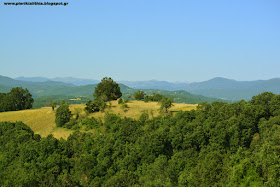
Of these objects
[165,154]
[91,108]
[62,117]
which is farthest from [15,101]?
[165,154]

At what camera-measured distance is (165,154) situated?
60.8m

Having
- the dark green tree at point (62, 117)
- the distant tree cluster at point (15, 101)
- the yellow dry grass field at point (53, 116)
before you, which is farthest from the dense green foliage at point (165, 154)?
the distant tree cluster at point (15, 101)

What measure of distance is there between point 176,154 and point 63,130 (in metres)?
57.2

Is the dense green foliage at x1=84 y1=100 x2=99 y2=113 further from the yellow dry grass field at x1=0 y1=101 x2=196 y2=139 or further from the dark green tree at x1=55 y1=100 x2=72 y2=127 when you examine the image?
the dark green tree at x1=55 y1=100 x2=72 y2=127

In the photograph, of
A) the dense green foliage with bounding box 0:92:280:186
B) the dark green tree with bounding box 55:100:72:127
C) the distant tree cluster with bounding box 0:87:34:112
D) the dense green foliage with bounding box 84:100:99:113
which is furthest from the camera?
the distant tree cluster with bounding box 0:87:34:112

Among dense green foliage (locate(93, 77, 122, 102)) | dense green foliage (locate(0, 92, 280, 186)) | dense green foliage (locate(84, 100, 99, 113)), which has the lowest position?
dense green foliage (locate(0, 92, 280, 186))

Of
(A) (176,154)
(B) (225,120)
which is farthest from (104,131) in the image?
(B) (225,120)

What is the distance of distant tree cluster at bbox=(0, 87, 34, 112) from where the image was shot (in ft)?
453

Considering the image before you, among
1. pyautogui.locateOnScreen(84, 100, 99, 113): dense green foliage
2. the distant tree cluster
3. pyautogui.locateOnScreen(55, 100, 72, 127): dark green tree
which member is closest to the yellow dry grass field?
pyautogui.locateOnScreen(55, 100, 72, 127): dark green tree

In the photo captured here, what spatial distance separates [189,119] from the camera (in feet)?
243

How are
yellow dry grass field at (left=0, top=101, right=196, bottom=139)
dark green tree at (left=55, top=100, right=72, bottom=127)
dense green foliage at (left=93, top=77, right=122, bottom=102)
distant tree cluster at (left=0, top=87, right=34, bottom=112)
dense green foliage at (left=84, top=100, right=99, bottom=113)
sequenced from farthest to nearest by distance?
distant tree cluster at (left=0, top=87, right=34, bottom=112) < dense green foliage at (left=93, top=77, right=122, bottom=102) < dense green foliage at (left=84, top=100, right=99, bottom=113) < dark green tree at (left=55, top=100, right=72, bottom=127) < yellow dry grass field at (left=0, top=101, right=196, bottom=139)

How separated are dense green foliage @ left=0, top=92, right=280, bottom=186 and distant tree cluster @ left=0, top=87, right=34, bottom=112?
6602 cm

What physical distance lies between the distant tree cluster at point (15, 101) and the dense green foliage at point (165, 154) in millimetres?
66019

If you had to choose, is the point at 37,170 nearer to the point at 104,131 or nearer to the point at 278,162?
the point at 104,131
